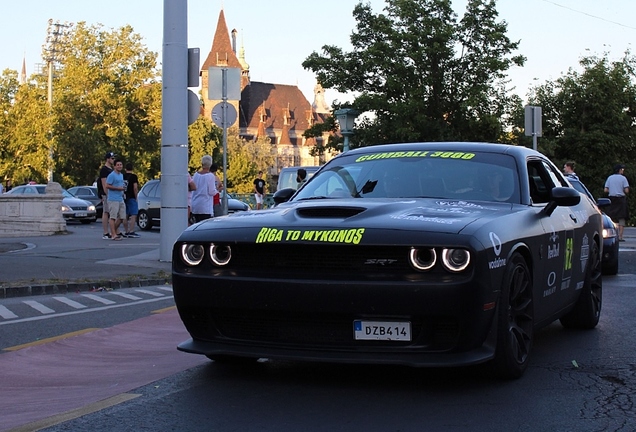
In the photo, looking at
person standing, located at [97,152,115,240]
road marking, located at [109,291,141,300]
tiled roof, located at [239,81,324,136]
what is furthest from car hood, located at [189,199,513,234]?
tiled roof, located at [239,81,324,136]

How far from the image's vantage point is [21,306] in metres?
10.2

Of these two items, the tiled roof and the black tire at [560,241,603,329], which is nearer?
the black tire at [560,241,603,329]

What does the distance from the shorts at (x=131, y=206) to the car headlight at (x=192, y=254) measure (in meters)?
18.0

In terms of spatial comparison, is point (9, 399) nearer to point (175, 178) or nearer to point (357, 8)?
point (175, 178)

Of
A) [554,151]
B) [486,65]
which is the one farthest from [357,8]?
[554,151]

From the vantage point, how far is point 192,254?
548 cm

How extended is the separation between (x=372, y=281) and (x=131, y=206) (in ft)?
62.4

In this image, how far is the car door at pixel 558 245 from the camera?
247 inches

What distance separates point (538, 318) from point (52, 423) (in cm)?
302

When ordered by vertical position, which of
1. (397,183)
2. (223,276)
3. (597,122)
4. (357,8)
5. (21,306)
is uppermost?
(357,8)

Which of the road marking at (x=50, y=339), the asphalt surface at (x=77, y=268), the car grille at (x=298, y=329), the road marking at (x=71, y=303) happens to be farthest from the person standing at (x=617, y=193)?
the car grille at (x=298, y=329)

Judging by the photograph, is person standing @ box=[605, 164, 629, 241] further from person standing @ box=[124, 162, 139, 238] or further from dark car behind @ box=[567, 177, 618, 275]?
person standing @ box=[124, 162, 139, 238]

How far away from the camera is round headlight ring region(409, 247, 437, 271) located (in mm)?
4906

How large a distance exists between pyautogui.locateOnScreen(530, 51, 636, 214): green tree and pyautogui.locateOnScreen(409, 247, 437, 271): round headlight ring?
57.1 m
